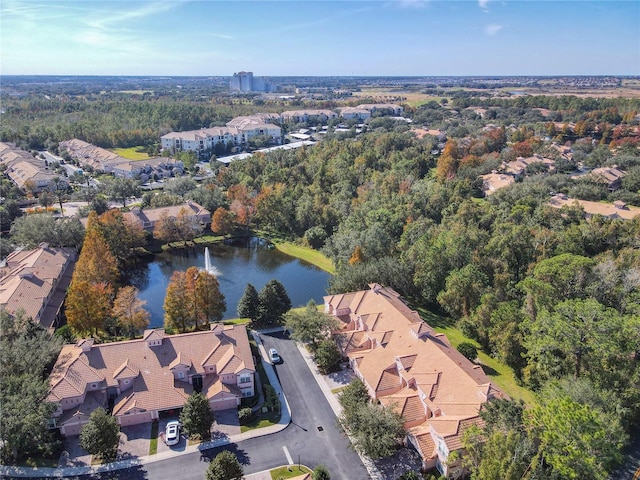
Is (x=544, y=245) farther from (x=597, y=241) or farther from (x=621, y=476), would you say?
(x=621, y=476)

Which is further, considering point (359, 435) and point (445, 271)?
point (445, 271)

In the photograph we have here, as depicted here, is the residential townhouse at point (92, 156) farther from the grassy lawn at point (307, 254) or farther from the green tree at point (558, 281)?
the green tree at point (558, 281)

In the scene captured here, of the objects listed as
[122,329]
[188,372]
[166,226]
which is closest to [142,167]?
[166,226]

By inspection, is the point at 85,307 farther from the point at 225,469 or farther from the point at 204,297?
the point at 225,469

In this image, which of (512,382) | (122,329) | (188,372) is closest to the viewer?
(188,372)

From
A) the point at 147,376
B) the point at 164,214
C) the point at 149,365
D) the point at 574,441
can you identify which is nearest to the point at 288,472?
the point at 147,376

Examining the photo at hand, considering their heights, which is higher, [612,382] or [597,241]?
[597,241]
